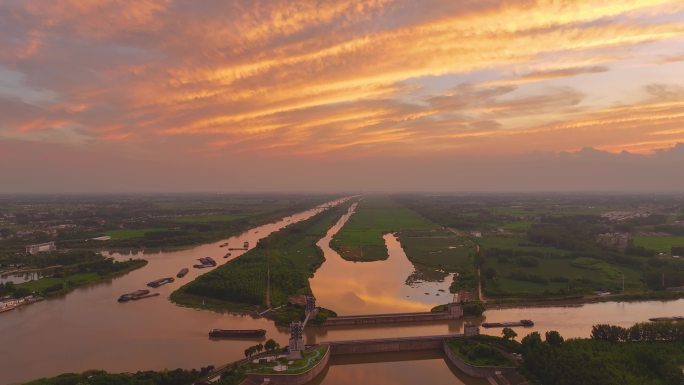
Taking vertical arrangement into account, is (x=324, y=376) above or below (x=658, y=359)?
below

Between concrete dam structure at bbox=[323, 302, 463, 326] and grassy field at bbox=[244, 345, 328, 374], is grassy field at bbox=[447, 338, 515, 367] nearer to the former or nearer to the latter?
concrete dam structure at bbox=[323, 302, 463, 326]

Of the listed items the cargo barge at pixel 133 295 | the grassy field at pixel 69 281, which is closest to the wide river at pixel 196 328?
the cargo barge at pixel 133 295

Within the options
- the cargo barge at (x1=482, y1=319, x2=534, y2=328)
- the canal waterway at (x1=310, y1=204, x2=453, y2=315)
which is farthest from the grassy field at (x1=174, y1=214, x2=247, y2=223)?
the cargo barge at (x1=482, y1=319, x2=534, y2=328)

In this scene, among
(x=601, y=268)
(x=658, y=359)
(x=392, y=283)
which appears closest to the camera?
(x=658, y=359)

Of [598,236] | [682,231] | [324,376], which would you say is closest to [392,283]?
[324,376]

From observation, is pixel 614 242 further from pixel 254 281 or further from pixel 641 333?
pixel 254 281

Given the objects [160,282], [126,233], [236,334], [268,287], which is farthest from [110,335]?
[126,233]

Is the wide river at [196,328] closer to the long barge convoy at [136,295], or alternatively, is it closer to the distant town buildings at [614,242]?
the long barge convoy at [136,295]

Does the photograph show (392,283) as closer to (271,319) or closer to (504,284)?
(504,284)
